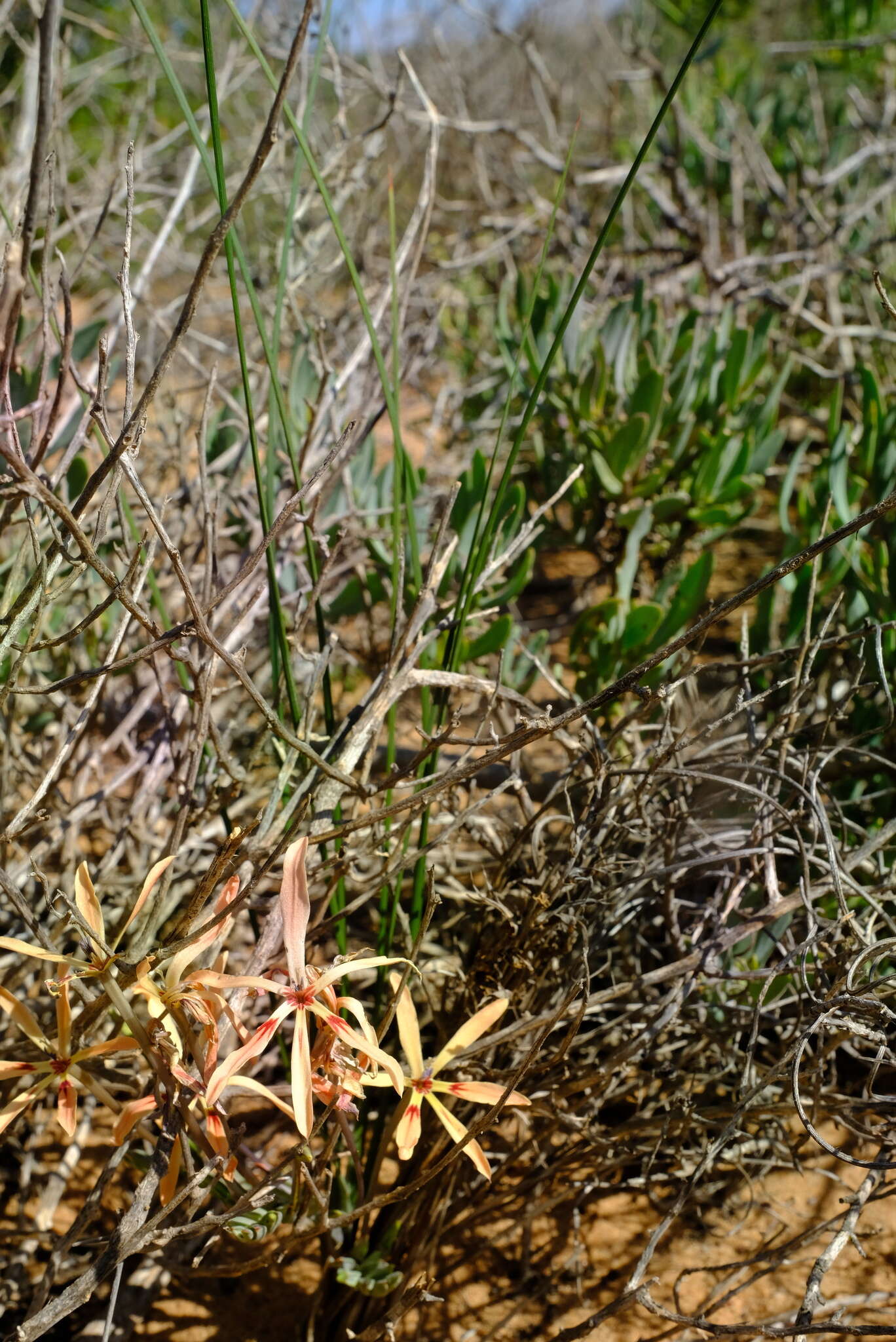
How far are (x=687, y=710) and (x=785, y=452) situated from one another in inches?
59.7

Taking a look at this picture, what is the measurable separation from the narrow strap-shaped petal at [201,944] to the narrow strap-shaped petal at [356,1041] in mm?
101

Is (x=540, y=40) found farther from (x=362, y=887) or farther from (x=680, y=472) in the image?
(x=362, y=887)

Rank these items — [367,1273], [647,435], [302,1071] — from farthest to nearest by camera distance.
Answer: [647,435], [367,1273], [302,1071]

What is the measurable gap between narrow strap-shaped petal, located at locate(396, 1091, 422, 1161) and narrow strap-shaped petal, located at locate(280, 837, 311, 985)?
6.4 inches

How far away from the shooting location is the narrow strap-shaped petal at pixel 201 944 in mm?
809

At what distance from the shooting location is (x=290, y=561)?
1.56 metres

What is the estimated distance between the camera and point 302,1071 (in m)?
0.76

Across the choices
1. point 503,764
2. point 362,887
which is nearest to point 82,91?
point 503,764

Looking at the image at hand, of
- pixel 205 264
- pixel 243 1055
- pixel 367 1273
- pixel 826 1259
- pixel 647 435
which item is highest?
pixel 205 264

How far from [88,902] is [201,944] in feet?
0.34

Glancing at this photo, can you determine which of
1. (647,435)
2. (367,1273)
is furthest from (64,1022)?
(647,435)

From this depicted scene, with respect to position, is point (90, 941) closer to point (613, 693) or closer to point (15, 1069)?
point (15, 1069)

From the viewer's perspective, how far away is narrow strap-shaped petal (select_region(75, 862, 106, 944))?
32.9 inches

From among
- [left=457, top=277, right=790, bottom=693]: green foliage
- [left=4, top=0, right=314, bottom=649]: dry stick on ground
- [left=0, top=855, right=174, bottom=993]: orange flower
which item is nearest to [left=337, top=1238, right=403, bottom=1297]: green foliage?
[left=0, top=855, right=174, bottom=993]: orange flower
